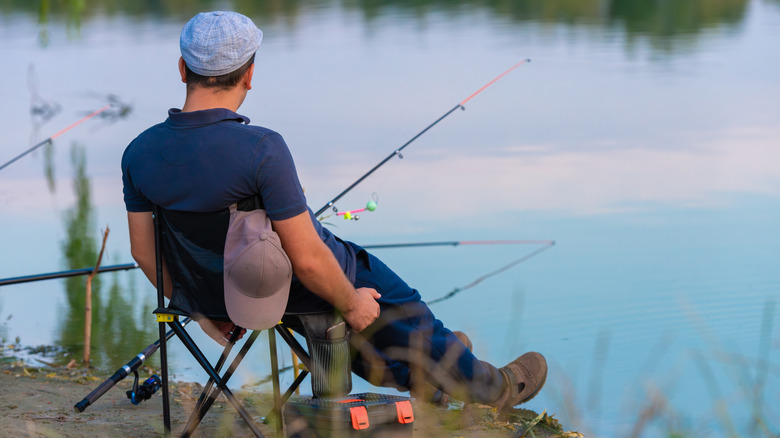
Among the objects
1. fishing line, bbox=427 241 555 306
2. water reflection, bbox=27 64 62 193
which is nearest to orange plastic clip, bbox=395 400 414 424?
fishing line, bbox=427 241 555 306

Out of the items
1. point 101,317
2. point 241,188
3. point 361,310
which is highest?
point 241,188

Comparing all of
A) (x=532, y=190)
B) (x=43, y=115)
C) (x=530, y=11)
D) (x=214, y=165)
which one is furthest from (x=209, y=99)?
(x=530, y=11)

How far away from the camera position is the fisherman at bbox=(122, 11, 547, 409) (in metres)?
2.01

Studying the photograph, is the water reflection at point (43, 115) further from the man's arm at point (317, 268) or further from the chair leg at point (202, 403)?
the man's arm at point (317, 268)

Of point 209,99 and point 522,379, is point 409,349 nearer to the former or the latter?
point 522,379

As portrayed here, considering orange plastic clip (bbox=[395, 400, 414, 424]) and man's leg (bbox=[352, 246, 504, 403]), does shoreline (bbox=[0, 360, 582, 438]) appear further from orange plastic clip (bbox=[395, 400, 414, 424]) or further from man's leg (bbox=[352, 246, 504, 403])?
orange plastic clip (bbox=[395, 400, 414, 424])

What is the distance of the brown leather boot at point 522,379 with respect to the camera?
2.69 meters

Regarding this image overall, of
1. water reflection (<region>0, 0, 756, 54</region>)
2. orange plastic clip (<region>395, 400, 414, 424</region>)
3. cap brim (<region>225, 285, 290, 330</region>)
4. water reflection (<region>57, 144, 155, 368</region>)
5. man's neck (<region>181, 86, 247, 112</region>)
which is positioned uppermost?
man's neck (<region>181, 86, 247, 112</region>)

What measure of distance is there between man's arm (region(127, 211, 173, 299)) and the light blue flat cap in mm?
385

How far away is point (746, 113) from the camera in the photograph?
7.26 meters

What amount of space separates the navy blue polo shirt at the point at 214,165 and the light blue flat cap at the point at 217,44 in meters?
0.10

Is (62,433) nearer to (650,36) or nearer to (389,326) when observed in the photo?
(389,326)

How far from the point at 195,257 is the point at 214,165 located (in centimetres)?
25

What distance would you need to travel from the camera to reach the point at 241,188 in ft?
6.59
